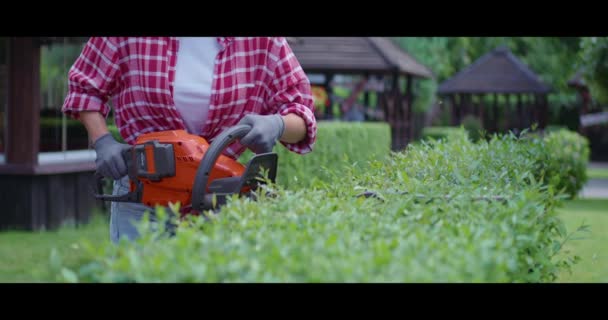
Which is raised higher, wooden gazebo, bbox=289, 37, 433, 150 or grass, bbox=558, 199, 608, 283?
wooden gazebo, bbox=289, 37, 433, 150

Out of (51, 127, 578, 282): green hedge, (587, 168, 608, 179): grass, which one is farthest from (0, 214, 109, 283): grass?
(587, 168, 608, 179): grass

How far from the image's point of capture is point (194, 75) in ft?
12.2

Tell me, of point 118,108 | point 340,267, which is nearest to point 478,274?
point 340,267

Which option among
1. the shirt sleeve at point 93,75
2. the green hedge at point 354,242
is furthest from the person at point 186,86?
the green hedge at point 354,242

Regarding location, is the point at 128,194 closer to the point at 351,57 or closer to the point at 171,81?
the point at 171,81

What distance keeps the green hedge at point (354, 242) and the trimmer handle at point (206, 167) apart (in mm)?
323

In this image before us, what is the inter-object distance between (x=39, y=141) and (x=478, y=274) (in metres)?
10.6

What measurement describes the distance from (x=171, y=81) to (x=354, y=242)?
1.73 m

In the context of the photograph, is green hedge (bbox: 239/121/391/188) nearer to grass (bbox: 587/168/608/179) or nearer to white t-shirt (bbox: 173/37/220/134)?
white t-shirt (bbox: 173/37/220/134)

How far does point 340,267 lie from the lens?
1.94m

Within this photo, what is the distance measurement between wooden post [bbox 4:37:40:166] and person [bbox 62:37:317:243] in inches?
323

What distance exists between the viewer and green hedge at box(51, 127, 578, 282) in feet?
6.35
